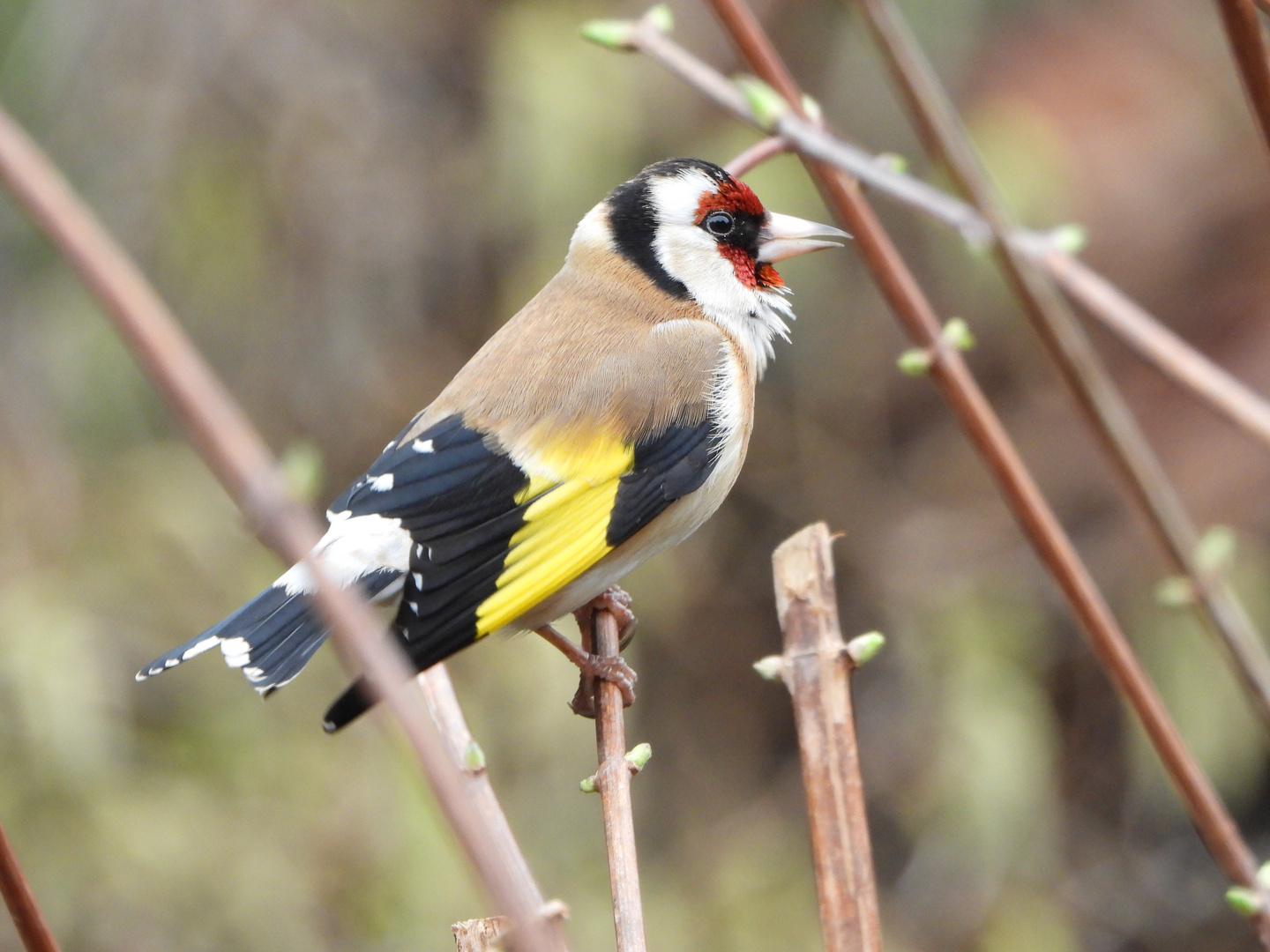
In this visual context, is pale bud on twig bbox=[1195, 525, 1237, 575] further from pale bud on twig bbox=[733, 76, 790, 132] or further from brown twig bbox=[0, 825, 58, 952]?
brown twig bbox=[0, 825, 58, 952]

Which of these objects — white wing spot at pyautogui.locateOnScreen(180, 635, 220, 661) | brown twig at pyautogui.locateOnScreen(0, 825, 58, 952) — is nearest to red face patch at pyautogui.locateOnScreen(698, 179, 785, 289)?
white wing spot at pyautogui.locateOnScreen(180, 635, 220, 661)

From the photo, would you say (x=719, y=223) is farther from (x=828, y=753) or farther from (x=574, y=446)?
(x=828, y=753)

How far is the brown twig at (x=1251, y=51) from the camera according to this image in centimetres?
100

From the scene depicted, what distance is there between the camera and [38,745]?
3.87 meters

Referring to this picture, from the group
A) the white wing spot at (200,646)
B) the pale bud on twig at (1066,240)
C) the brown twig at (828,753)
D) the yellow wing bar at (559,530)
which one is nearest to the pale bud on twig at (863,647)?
the brown twig at (828,753)

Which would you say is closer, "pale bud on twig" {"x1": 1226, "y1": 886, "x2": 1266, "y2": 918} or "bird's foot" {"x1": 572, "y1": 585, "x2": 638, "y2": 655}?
"pale bud on twig" {"x1": 1226, "y1": 886, "x2": 1266, "y2": 918}

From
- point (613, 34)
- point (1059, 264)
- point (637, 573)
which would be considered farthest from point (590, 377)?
point (637, 573)

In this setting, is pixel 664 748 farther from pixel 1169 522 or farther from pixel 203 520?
pixel 1169 522

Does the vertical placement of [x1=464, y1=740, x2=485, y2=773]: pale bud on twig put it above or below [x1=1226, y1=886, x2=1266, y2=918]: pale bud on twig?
above

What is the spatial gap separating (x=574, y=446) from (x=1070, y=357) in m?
1.45

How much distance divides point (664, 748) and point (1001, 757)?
1.47 meters

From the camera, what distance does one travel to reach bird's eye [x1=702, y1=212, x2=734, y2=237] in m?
2.86

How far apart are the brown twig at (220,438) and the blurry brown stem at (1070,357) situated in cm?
63

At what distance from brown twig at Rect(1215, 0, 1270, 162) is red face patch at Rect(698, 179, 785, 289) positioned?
1.79m
